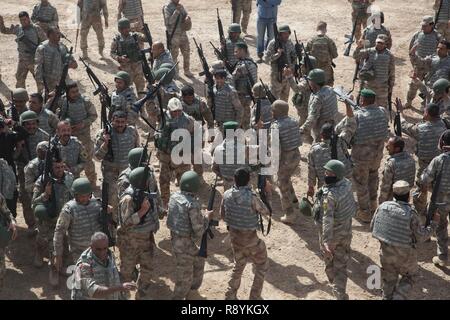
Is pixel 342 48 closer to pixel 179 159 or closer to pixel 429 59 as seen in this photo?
pixel 429 59

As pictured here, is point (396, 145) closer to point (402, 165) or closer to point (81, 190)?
point (402, 165)

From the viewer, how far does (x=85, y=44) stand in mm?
18562

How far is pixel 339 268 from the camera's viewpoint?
9.52 meters

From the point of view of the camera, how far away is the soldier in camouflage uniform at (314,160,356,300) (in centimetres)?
931

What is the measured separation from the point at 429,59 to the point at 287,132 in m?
Result: 5.06

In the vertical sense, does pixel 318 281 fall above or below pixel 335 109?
below

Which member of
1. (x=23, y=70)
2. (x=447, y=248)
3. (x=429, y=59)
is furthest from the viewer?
(x=23, y=70)

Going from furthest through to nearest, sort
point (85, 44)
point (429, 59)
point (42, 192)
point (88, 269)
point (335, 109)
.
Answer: point (85, 44)
point (429, 59)
point (335, 109)
point (42, 192)
point (88, 269)

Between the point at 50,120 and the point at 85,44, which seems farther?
the point at 85,44

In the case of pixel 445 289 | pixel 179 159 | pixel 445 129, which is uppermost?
pixel 445 129

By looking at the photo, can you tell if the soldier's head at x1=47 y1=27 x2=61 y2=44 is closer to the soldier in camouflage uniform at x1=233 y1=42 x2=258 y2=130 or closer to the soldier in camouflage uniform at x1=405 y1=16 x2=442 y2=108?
the soldier in camouflage uniform at x1=233 y1=42 x2=258 y2=130

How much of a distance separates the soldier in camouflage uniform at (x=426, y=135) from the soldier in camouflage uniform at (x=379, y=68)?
Answer: 3076 millimetres

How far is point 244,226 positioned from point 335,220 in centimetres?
Answer: 135

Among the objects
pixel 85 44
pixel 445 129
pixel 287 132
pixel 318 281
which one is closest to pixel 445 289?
pixel 318 281
